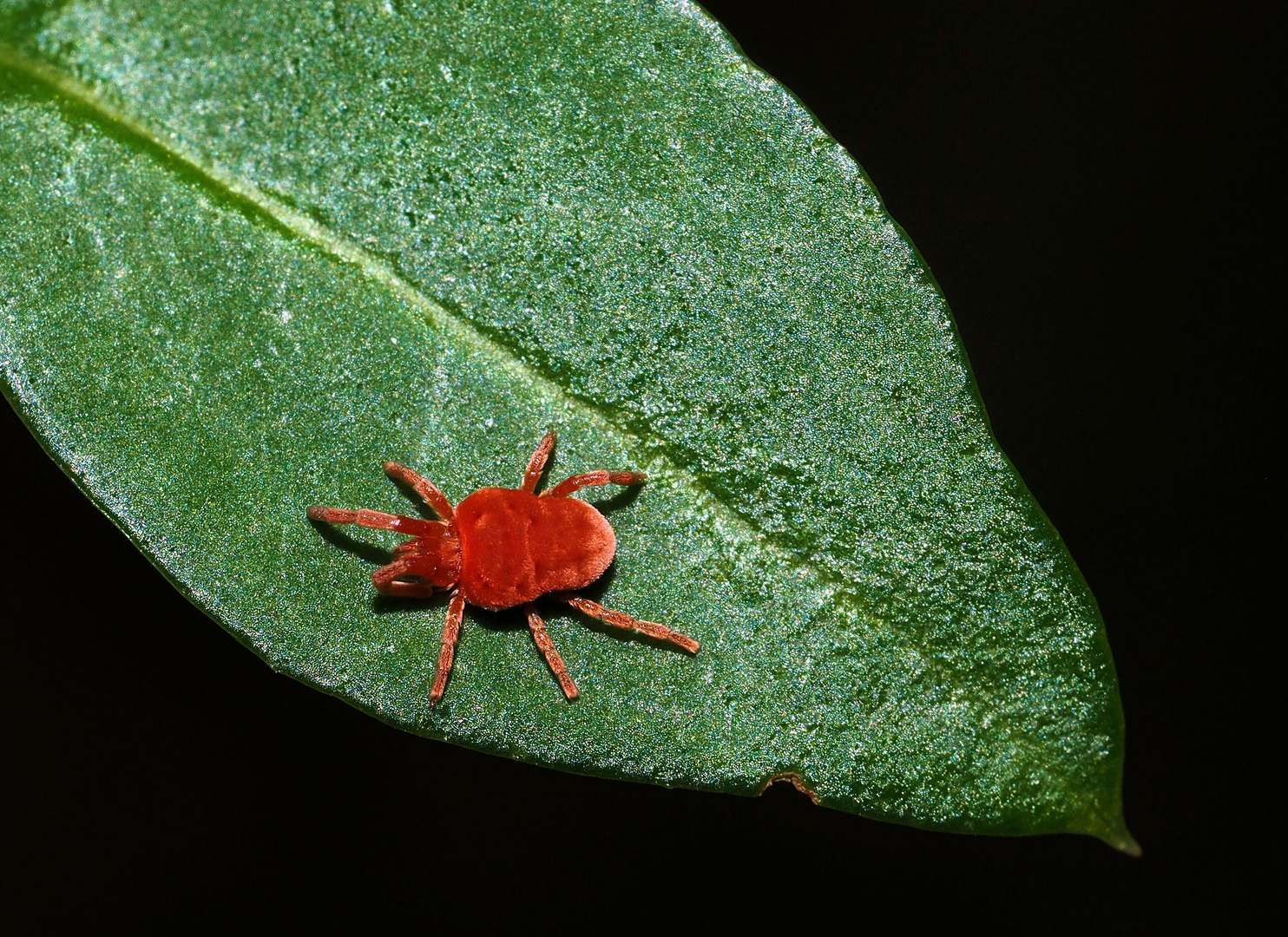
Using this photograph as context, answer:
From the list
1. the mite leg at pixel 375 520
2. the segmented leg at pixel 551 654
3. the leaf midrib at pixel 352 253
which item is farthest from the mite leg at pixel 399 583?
the leaf midrib at pixel 352 253

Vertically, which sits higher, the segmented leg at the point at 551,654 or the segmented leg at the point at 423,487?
the segmented leg at the point at 423,487

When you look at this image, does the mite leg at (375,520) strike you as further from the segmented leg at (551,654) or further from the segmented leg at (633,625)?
the segmented leg at (633,625)

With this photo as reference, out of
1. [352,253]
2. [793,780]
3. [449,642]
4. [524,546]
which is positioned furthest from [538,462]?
[793,780]

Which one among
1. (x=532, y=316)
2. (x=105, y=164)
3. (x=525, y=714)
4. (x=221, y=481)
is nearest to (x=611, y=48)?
(x=532, y=316)

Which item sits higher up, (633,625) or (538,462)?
(538,462)

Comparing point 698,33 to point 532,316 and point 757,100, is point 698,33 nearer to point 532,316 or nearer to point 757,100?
point 757,100

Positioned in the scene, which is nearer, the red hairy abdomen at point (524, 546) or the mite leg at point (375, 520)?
the mite leg at point (375, 520)

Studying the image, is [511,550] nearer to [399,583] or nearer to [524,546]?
[524,546]
